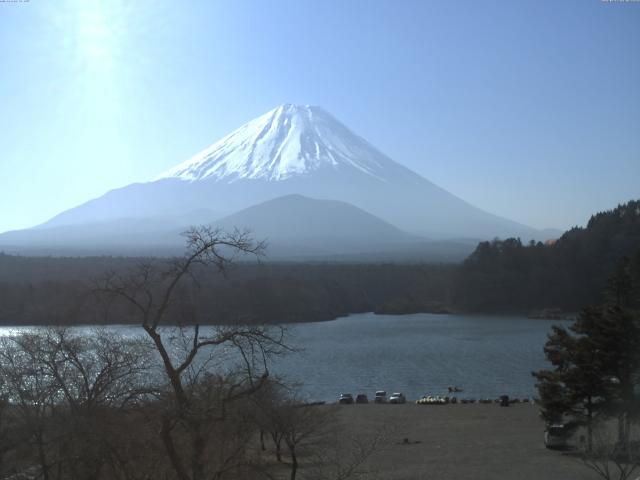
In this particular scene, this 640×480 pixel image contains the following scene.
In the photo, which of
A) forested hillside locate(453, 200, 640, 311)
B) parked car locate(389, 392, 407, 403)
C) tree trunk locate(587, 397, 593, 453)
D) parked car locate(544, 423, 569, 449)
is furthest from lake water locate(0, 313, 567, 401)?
forested hillside locate(453, 200, 640, 311)

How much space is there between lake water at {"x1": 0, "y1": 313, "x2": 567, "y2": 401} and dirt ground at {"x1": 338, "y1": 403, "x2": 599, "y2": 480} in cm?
206

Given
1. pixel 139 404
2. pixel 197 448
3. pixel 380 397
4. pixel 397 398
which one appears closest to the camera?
pixel 197 448

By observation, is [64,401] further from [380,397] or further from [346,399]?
[380,397]

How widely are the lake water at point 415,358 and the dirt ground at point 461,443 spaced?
2.06 metres

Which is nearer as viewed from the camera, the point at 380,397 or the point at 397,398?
the point at 397,398

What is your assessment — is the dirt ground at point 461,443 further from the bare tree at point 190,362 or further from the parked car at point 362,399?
the bare tree at point 190,362

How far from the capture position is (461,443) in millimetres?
12891

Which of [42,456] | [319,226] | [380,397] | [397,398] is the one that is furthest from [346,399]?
[319,226]

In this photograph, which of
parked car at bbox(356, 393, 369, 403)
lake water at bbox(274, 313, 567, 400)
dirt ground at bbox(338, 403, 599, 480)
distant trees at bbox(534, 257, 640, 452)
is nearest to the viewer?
dirt ground at bbox(338, 403, 599, 480)

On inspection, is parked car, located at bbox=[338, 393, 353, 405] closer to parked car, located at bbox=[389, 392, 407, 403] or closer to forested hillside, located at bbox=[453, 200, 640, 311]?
parked car, located at bbox=[389, 392, 407, 403]

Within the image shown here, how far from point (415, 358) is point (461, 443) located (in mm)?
12283

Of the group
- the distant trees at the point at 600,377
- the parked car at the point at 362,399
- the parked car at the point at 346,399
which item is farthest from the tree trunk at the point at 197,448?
the parked car at the point at 362,399

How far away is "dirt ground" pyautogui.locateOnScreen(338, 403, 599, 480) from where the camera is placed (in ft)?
34.7

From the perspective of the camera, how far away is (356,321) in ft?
130
